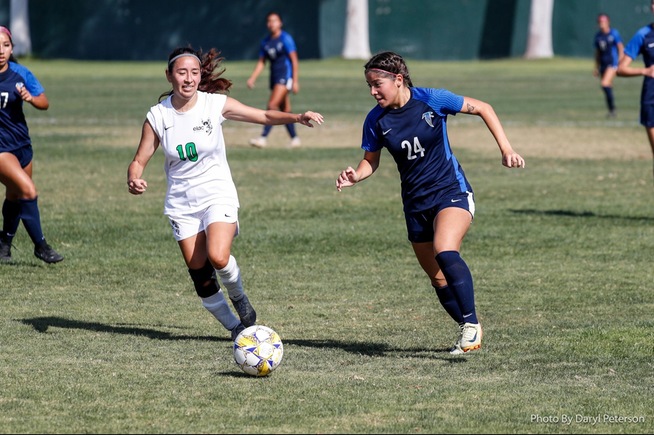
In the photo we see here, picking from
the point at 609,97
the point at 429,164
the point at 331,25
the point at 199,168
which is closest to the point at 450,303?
the point at 429,164

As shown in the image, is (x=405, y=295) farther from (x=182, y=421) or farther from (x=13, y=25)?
(x=13, y=25)

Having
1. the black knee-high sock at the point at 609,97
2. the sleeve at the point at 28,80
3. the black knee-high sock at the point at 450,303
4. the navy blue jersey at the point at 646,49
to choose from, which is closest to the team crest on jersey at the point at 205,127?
the black knee-high sock at the point at 450,303

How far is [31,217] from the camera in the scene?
36.2 ft

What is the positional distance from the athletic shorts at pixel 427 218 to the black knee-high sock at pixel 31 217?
4.33 m

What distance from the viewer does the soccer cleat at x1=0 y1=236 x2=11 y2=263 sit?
1149 centimetres

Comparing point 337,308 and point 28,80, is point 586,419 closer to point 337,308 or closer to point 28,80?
point 337,308

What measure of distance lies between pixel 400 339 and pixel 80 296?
9.77 ft

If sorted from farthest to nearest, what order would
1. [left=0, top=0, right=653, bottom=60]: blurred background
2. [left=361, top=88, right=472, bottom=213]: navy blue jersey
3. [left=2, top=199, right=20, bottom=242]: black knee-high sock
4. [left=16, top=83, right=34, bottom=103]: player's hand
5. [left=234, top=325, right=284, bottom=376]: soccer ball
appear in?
[left=0, top=0, right=653, bottom=60]: blurred background
[left=2, top=199, right=20, bottom=242]: black knee-high sock
[left=16, top=83, right=34, bottom=103]: player's hand
[left=361, top=88, right=472, bottom=213]: navy blue jersey
[left=234, top=325, right=284, bottom=376]: soccer ball

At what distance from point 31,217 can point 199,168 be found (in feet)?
11.2

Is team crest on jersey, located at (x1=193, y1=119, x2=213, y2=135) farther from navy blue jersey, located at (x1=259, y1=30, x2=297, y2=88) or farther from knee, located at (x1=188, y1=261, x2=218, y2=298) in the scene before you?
navy blue jersey, located at (x1=259, y1=30, x2=297, y2=88)

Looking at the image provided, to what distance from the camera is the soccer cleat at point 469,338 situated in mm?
7777

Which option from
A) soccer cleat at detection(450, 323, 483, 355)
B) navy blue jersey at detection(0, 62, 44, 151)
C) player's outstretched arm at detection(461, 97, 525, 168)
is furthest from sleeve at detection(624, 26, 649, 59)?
soccer cleat at detection(450, 323, 483, 355)

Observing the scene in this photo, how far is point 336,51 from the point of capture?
5644 centimetres

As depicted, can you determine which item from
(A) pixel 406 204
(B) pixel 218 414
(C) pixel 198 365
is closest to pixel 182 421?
(B) pixel 218 414
